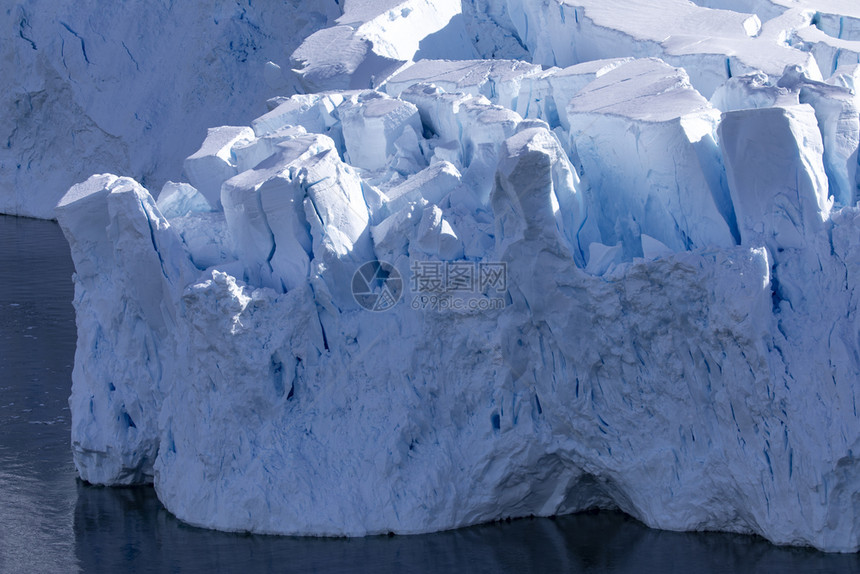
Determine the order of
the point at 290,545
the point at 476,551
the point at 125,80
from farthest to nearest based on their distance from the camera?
1. the point at 125,80
2. the point at 290,545
3. the point at 476,551

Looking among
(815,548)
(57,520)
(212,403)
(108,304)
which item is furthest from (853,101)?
(57,520)

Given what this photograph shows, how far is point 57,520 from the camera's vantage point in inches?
254

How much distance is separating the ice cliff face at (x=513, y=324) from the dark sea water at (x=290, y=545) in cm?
12

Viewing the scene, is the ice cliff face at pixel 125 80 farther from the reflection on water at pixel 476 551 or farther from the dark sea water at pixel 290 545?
the reflection on water at pixel 476 551

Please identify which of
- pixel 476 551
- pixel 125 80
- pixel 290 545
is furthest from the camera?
pixel 125 80

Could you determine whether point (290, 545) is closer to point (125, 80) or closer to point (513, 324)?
point (513, 324)

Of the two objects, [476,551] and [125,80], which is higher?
[476,551]

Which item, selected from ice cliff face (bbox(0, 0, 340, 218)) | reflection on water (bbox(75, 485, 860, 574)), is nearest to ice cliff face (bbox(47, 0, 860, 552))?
reflection on water (bbox(75, 485, 860, 574))

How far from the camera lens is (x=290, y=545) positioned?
19.7 feet

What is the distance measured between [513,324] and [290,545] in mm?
1659

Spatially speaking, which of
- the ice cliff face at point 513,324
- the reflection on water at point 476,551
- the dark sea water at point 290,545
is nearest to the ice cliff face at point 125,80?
the ice cliff face at point 513,324

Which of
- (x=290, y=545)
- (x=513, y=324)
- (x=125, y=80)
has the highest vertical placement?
(x=513, y=324)

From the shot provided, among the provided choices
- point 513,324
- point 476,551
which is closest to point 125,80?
point 513,324

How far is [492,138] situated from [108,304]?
2535 millimetres
